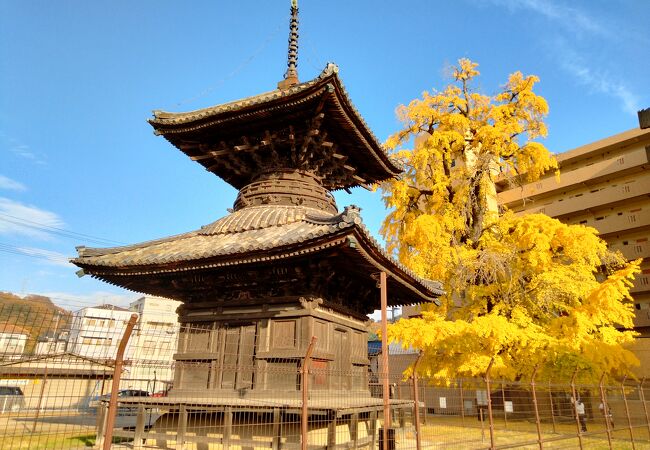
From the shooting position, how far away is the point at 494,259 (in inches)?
709

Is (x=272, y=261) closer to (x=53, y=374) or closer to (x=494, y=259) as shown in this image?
(x=53, y=374)

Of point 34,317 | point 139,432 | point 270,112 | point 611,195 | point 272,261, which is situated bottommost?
point 139,432

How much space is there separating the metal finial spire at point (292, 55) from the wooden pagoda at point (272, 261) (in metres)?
0.26

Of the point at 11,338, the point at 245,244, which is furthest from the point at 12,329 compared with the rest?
the point at 245,244

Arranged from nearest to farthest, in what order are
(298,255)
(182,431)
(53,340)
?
(53,340), (298,255), (182,431)

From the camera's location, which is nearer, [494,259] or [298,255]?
[298,255]

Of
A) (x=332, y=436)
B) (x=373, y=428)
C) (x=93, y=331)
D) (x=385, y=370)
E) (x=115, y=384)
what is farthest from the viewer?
(x=373, y=428)

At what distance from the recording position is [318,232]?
880 centimetres

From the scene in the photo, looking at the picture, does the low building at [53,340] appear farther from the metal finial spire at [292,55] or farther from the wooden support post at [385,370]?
the metal finial spire at [292,55]

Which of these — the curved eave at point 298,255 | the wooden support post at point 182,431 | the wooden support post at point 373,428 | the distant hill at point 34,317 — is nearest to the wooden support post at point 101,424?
the wooden support post at point 182,431

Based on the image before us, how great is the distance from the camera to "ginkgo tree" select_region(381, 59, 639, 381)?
55.7 ft

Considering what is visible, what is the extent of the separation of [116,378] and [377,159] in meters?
10.1

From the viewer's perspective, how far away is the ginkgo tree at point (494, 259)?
1697 centimetres

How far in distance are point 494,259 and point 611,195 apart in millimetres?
24530
